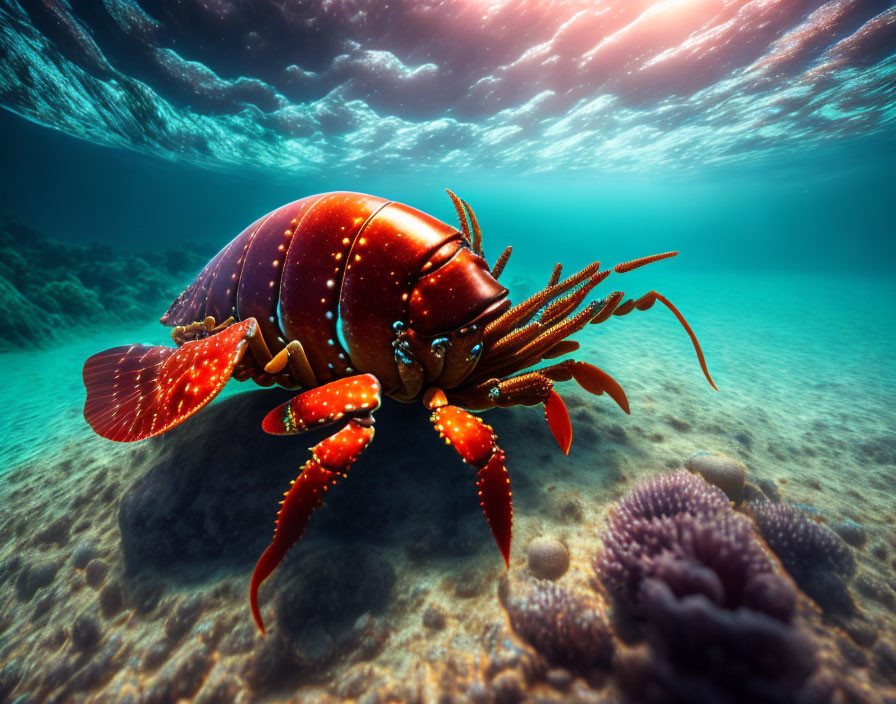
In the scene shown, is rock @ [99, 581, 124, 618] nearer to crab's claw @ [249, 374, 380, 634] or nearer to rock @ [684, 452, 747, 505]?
crab's claw @ [249, 374, 380, 634]

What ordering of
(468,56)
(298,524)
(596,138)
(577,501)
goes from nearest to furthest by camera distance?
(298,524) → (577,501) → (468,56) → (596,138)

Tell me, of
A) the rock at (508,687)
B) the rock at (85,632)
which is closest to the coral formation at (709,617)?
the rock at (508,687)

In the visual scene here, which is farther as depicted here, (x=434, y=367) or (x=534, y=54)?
(x=534, y=54)

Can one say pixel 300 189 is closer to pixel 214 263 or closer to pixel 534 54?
pixel 534 54

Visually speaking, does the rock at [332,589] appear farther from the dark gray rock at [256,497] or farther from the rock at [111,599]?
the rock at [111,599]

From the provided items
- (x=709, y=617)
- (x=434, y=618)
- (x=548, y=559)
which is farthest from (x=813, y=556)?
(x=434, y=618)

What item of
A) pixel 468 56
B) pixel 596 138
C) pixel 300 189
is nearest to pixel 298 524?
pixel 468 56

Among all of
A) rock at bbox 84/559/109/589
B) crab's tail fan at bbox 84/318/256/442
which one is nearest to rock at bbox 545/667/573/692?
crab's tail fan at bbox 84/318/256/442
